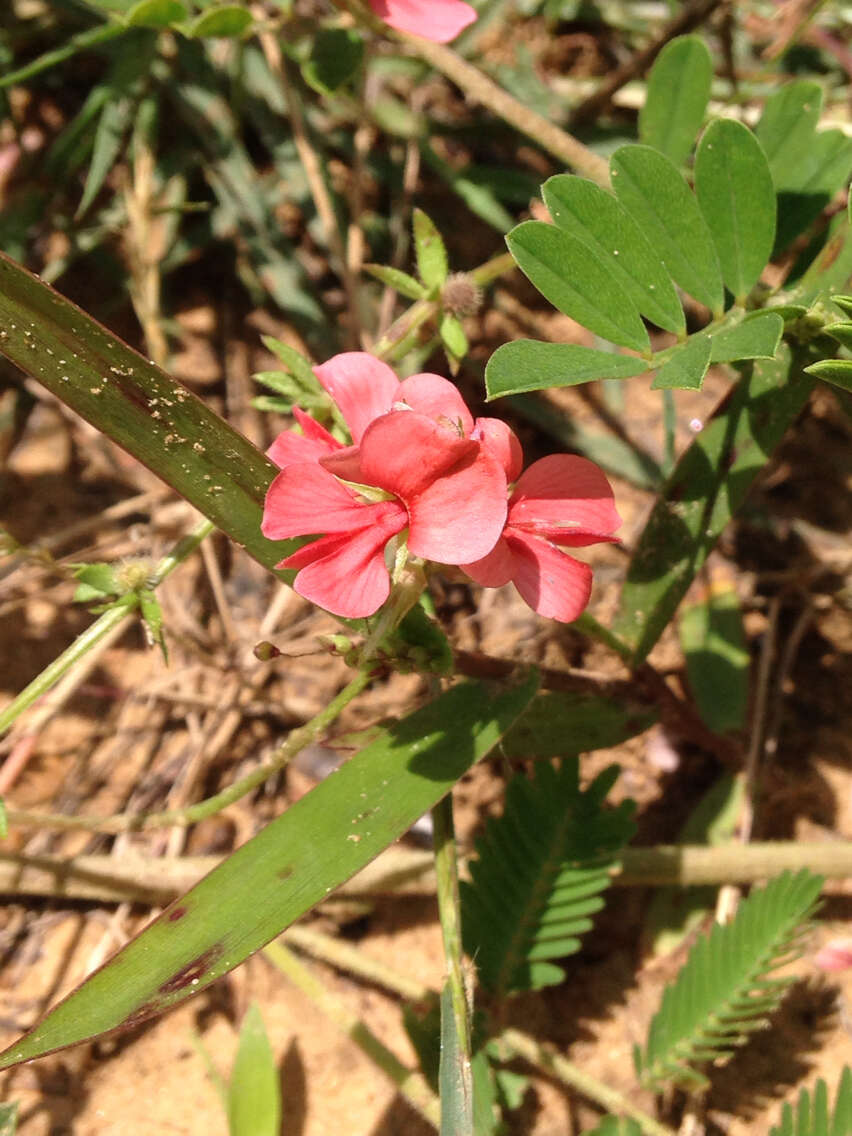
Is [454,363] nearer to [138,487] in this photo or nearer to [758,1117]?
[138,487]

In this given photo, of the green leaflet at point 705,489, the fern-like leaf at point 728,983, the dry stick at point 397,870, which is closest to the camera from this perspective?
the green leaflet at point 705,489

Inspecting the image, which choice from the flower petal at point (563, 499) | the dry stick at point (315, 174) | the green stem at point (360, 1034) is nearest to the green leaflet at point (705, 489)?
the flower petal at point (563, 499)

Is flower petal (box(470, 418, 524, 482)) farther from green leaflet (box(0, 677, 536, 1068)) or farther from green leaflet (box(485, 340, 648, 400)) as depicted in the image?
green leaflet (box(0, 677, 536, 1068))

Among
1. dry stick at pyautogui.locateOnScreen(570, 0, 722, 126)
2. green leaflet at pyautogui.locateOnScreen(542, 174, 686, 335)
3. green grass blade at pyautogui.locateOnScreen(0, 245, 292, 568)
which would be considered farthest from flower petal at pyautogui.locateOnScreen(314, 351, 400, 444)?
dry stick at pyautogui.locateOnScreen(570, 0, 722, 126)

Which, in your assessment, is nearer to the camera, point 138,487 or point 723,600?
point 723,600

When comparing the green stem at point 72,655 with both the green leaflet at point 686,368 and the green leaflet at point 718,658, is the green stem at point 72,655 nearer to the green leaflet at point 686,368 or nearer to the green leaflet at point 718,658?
the green leaflet at point 686,368

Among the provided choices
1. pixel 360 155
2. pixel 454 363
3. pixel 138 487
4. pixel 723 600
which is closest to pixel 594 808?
pixel 723 600
